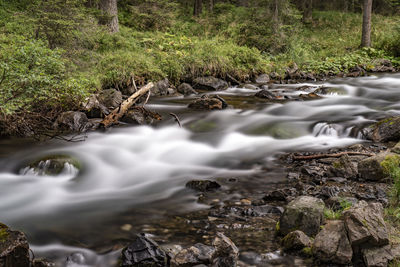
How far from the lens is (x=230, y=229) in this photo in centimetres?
400

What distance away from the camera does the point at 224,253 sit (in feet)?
10.8

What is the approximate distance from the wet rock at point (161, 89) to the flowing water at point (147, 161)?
28.6 inches

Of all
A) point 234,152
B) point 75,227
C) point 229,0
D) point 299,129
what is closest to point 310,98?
point 299,129

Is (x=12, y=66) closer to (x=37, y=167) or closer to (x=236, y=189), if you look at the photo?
(x=37, y=167)

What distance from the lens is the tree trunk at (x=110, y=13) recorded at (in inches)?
656

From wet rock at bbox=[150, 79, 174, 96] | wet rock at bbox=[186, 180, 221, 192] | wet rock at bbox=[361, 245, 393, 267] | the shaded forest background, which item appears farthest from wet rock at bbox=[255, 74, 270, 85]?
wet rock at bbox=[361, 245, 393, 267]

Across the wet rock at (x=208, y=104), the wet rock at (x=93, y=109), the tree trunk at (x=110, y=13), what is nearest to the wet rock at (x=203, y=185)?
the wet rock at (x=93, y=109)

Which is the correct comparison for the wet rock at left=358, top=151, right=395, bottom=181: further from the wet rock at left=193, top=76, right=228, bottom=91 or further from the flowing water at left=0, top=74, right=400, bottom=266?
the wet rock at left=193, top=76, right=228, bottom=91

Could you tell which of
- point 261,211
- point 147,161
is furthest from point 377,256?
point 147,161

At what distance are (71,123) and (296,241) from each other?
6.59 m

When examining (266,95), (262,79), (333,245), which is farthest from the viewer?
Result: (262,79)

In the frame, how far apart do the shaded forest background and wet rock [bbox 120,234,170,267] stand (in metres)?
4.36

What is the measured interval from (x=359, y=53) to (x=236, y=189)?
61.0 ft

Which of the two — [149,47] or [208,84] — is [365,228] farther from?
[149,47]
